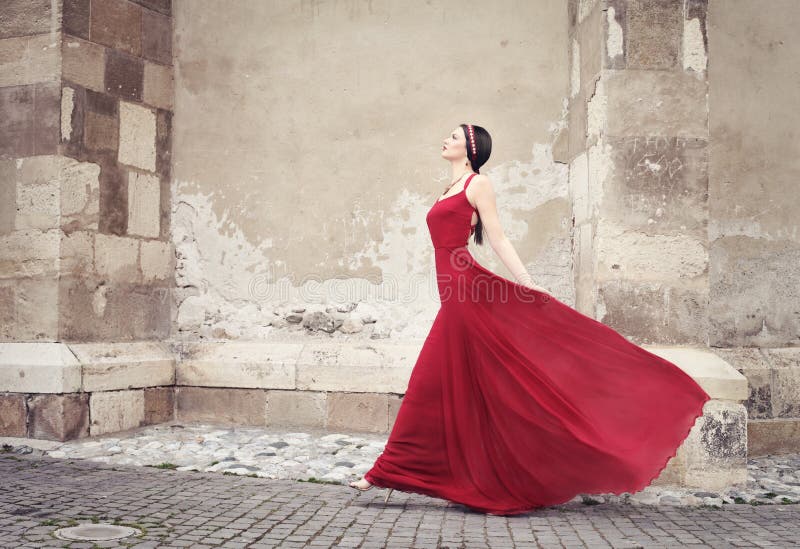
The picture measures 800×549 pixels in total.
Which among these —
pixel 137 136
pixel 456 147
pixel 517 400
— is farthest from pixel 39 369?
pixel 517 400

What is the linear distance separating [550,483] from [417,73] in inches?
135

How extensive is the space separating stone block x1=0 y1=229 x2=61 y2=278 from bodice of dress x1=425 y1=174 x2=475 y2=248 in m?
2.92

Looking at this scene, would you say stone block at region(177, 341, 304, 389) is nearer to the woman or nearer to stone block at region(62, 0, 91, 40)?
the woman

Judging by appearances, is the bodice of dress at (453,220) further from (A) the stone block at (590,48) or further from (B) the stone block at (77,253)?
(B) the stone block at (77,253)

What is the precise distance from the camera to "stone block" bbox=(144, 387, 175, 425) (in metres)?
6.06

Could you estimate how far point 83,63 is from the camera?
5762mm

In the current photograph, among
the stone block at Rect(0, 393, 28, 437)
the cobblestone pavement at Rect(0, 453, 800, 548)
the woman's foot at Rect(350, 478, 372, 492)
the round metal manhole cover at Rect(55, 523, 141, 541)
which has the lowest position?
the cobblestone pavement at Rect(0, 453, 800, 548)

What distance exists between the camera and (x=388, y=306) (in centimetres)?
602

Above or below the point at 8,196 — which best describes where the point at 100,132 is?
above

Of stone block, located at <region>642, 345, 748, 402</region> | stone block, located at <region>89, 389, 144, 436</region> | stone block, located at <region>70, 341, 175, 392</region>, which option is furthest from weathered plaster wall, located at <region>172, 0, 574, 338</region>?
stone block, located at <region>642, 345, 748, 402</region>

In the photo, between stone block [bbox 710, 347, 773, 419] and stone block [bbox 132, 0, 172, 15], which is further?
stone block [bbox 132, 0, 172, 15]

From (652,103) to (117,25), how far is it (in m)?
3.91

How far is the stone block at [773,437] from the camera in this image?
553 centimetres

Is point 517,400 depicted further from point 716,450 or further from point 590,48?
point 590,48
